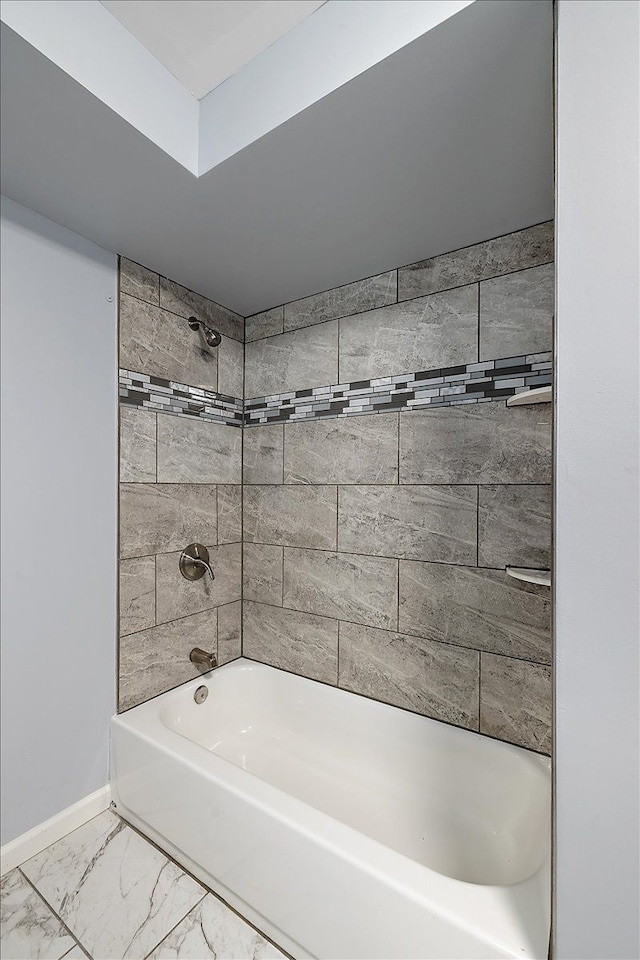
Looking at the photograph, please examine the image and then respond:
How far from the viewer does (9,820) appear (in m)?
1.63

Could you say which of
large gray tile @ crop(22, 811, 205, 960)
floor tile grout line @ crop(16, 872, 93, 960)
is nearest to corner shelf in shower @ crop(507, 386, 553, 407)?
large gray tile @ crop(22, 811, 205, 960)

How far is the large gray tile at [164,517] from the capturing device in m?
2.00

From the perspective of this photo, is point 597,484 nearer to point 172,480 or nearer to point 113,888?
point 172,480

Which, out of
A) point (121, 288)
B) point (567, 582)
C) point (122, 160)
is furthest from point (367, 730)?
point (122, 160)

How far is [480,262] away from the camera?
186 cm

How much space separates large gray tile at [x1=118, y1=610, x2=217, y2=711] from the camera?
2004mm

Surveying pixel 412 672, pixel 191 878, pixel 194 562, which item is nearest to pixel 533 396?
pixel 412 672

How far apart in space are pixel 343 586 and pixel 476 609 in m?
0.61

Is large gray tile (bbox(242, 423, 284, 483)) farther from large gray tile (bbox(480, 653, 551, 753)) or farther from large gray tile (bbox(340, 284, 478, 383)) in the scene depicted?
large gray tile (bbox(480, 653, 551, 753))

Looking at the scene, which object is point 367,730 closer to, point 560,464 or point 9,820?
point 9,820

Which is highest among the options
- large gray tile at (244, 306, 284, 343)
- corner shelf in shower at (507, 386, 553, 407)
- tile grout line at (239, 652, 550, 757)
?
large gray tile at (244, 306, 284, 343)

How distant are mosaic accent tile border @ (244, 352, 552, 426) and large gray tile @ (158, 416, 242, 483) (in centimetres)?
21

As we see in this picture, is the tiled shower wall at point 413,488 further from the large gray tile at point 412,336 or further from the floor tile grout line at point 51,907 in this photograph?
the floor tile grout line at point 51,907

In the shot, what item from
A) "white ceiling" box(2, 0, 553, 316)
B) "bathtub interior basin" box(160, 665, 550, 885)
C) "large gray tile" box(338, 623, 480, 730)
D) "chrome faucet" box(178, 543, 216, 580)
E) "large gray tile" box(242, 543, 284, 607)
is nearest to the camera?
"white ceiling" box(2, 0, 553, 316)
